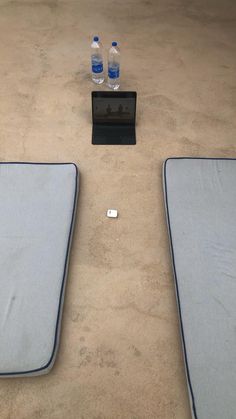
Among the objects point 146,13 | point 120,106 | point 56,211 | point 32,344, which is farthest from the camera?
point 146,13

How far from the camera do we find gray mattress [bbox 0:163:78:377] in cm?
102

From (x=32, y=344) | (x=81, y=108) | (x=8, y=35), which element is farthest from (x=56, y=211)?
(x=8, y=35)

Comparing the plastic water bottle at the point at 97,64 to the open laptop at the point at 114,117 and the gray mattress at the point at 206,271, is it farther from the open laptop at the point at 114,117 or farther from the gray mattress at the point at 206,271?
the gray mattress at the point at 206,271

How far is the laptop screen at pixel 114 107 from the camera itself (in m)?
1.67

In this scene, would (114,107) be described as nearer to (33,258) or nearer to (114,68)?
(114,68)

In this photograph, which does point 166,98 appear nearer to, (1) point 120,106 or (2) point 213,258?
(1) point 120,106

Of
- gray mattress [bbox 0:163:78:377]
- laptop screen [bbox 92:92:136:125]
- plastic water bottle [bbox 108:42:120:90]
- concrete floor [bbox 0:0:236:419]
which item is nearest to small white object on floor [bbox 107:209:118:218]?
concrete floor [bbox 0:0:236:419]

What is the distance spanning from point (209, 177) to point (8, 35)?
1.97 m

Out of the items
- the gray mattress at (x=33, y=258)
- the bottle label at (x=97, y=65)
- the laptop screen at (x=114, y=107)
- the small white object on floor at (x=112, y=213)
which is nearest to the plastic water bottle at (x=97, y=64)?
the bottle label at (x=97, y=65)

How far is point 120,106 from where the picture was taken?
1716mm

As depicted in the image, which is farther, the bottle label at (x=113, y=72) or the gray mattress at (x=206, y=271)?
the bottle label at (x=113, y=72)

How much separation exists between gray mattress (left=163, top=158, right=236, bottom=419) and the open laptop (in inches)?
15.2

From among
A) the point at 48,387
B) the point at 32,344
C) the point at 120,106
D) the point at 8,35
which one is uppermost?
the point at 8,35

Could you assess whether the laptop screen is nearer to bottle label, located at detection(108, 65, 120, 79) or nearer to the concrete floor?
the concrete floor
